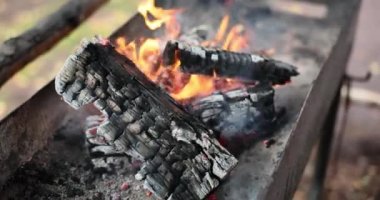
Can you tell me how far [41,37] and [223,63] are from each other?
1.93 feet

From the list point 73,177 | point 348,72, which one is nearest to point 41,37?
point 73,177

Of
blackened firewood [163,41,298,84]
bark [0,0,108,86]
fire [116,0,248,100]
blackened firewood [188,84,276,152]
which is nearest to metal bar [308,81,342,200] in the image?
fire [116,0,248,100]

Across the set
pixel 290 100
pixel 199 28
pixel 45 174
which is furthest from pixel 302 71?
pixel 45 174

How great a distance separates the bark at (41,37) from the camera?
1.70 metres

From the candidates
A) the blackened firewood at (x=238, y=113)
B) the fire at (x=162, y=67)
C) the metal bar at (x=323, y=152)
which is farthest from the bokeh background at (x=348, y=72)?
the blackened firewood at (x=238, y=113)

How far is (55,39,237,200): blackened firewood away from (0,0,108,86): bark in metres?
0.31

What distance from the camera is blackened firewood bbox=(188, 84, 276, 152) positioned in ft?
5.59

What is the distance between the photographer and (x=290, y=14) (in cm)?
244

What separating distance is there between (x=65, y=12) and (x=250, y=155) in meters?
0.82

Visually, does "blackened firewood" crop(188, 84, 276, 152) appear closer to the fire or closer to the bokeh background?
the fire

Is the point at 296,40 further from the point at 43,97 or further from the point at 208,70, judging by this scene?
the point at 43,97

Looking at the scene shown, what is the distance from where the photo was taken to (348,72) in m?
3.54

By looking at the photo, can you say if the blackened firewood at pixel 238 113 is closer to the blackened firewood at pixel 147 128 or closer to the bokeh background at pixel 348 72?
the blackened firewood at pixel 147 128

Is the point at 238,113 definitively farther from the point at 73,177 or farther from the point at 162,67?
the point at 73,177
